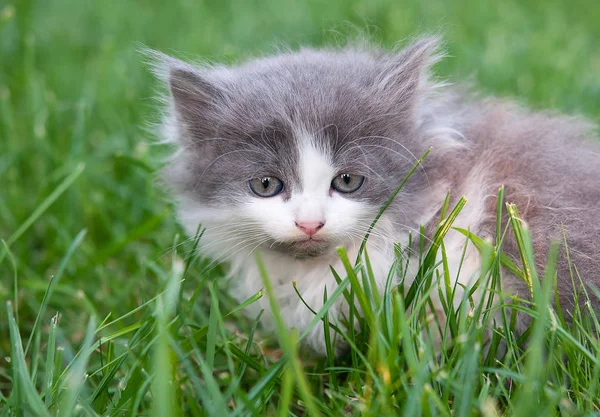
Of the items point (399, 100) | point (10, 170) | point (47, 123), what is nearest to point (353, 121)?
point (399, 100)

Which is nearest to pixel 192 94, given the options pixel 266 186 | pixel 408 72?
pixel 266 186

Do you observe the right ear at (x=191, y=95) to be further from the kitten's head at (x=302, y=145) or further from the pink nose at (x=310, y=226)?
the pink nose at (x=310, y=226)

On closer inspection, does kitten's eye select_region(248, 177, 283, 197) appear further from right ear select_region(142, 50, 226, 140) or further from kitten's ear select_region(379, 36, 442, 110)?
kitten's ear select_region(379, 36, 442, 110)

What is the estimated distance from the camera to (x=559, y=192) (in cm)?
208

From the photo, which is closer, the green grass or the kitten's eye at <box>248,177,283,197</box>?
the green grass

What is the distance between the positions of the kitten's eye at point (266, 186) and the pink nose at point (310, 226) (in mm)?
170

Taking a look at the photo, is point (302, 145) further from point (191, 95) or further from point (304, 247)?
point (191, 95)

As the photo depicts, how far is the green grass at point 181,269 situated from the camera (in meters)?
1.64

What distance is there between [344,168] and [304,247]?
28 cm

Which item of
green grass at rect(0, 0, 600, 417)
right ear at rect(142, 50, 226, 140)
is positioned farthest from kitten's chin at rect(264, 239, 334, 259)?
right ear at rect(142, 50, 226, 140)

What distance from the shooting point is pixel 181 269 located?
5.29 ft

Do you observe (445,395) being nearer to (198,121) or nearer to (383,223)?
(383,223)

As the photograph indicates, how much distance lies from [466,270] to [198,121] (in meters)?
1.01

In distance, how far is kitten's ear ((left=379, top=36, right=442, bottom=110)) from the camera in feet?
6.97
